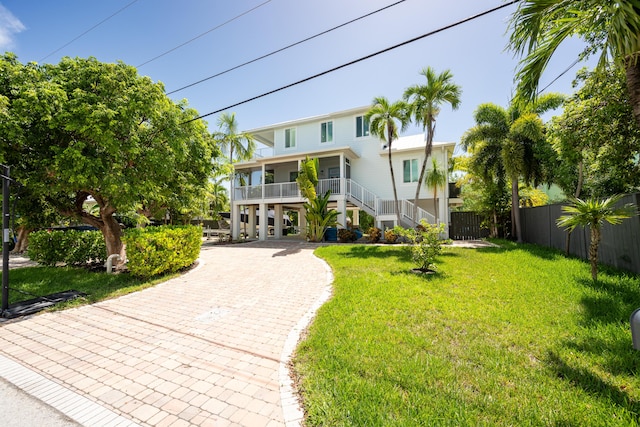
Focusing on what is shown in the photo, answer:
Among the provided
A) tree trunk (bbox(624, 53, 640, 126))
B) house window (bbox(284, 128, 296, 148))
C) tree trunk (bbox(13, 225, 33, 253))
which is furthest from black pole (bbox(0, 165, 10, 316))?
house window (bbox(284, 128, 296, 148))

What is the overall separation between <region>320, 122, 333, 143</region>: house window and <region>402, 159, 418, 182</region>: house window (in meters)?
5.64

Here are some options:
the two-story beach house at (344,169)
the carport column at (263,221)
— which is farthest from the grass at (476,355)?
the carport column at (263,221)

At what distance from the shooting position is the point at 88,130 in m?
6.62

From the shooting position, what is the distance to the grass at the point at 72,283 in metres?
6.68

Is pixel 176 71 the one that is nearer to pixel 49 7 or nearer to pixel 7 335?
pixel 49 7

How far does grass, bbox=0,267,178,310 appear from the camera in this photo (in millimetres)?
6680

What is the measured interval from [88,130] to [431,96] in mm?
13213

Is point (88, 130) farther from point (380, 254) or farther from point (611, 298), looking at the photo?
point (611, 298)

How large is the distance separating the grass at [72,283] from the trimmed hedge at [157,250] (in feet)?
1.32

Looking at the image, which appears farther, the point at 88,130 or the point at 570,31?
the point at 88,130

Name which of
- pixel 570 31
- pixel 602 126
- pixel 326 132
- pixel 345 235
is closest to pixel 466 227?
pixel 345 235

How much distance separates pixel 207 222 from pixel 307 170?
18394 millimetres

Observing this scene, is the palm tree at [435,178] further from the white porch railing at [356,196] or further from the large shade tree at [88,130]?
the large shade tree at [88,130]

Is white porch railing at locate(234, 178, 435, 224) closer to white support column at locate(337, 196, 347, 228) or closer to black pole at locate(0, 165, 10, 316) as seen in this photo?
white support column at locate(337, 196, 347, 228)
